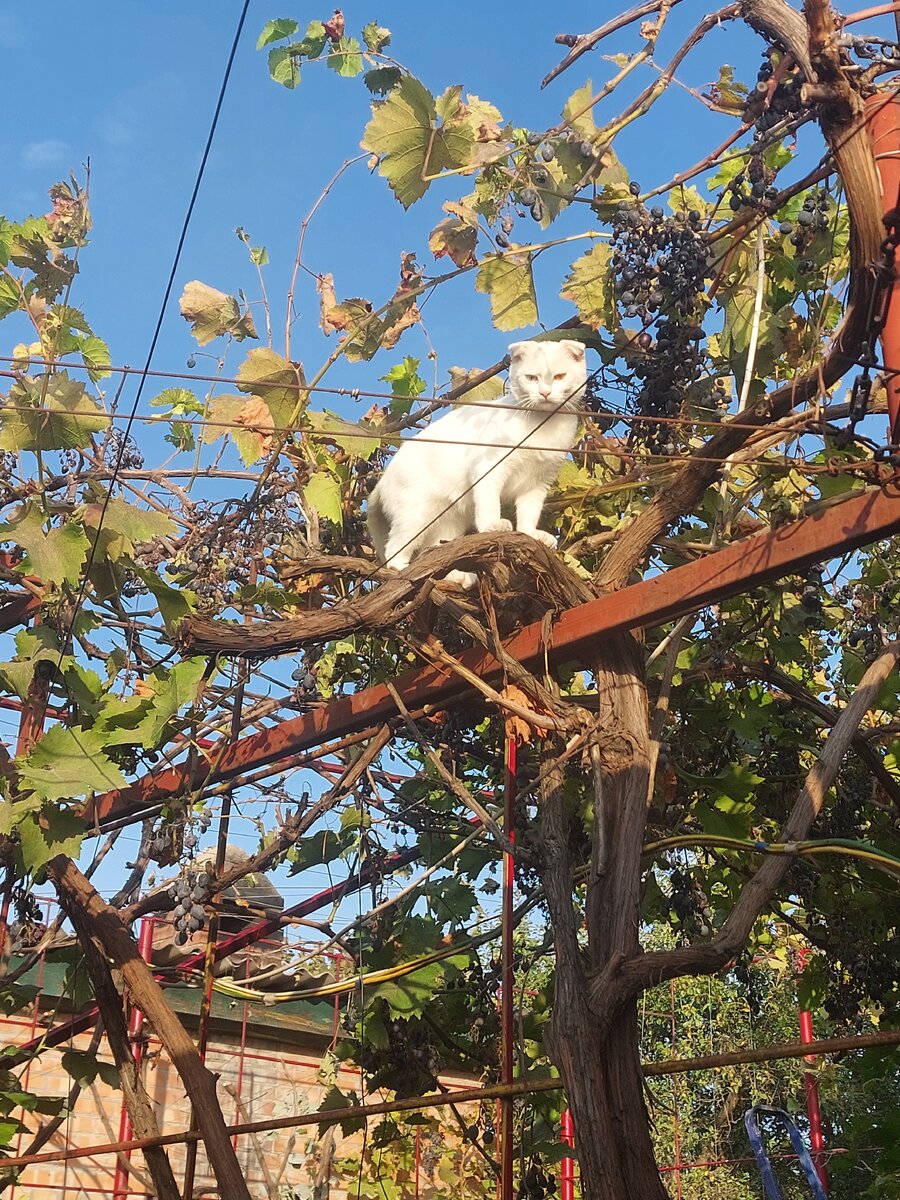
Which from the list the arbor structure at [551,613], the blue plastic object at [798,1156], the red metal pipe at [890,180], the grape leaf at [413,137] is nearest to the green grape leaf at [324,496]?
the arbor structure at [551,613]

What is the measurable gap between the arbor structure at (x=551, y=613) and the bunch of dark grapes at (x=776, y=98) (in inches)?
0.5

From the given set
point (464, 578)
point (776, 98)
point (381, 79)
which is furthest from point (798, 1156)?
point (381, 79)

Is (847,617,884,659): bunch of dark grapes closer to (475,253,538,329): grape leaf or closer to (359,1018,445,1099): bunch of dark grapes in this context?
(475,253,538,329): grape leaf

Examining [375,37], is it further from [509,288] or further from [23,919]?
[23,919]

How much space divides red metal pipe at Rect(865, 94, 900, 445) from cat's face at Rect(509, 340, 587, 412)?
4.40 feet

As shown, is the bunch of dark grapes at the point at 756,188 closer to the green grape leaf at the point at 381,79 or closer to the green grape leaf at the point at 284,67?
the green grape leaf at the point at 381,79

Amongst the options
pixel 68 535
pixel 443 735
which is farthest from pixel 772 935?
pixel 68 535

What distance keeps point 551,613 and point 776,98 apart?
4.28 ft

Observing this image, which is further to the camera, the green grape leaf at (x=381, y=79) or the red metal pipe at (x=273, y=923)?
the red metal pipe at (x=273, y=923)

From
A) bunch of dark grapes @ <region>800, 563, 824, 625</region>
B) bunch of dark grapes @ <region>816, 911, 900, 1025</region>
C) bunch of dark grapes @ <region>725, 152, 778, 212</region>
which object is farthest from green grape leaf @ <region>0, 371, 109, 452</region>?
bunch of dark grapes @ <region>816, 911, 900, 1025</region>

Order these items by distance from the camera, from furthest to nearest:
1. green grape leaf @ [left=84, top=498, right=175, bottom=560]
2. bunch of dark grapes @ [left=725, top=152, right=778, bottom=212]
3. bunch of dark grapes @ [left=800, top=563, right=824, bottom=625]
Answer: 1. bunch of dark grapes @ [left=800, top=563, right=824, bottom=625]
2. green grape leaf @ [left=84, top=498, right=175, bottom=560]
3. bunch of dark grapes @ [left=725, top=152, right=778, bottom=212]

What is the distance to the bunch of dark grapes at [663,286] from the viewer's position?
3.02 metres

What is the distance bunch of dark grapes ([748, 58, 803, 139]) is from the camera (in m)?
2.47

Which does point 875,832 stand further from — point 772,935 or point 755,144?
point 772,935
